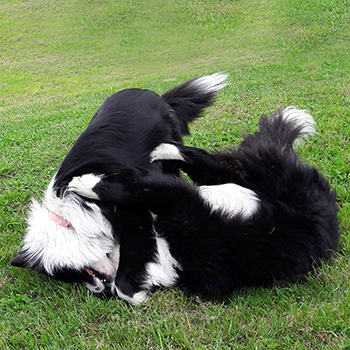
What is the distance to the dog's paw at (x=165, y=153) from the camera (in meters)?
3.30

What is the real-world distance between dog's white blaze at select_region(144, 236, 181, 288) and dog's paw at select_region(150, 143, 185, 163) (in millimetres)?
936

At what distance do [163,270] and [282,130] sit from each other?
1926 millimetres

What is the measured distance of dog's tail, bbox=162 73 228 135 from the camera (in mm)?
4121

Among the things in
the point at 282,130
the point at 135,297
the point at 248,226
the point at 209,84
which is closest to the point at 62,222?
the point at 135,297

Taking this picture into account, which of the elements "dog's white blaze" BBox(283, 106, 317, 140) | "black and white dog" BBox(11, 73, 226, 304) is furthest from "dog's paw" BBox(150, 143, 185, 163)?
"dog's white blaze" BBox(283, 106, 317, 140)

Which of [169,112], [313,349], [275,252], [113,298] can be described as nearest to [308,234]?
[275,252]

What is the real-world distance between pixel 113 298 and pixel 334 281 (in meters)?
1.49

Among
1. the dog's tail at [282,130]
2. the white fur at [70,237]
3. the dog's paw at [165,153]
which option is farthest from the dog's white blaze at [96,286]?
the dog's tail at [282,130]

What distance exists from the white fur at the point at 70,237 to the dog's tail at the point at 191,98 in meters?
1.71

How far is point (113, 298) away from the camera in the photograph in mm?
2568

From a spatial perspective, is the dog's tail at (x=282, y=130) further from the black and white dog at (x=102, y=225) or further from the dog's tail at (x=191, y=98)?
the black and white dog at (x=102, y=225)

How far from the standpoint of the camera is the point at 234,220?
8.43 feet

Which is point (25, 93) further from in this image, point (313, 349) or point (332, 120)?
point (313, 349)

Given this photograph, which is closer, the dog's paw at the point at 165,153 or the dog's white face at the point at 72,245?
the dog's white face at the point at 72,245
